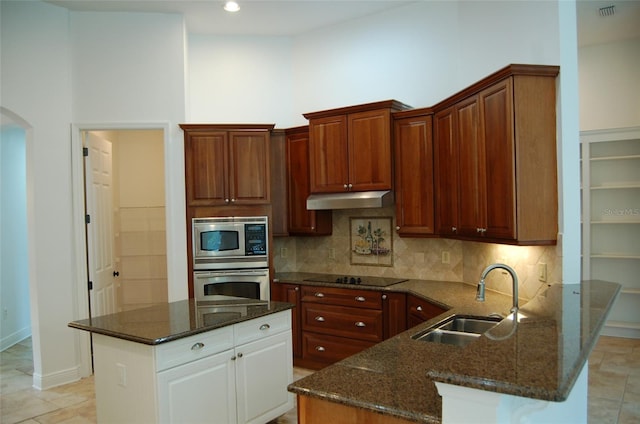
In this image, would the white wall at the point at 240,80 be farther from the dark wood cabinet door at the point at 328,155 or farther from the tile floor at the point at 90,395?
the tile floor at the point at 90,395

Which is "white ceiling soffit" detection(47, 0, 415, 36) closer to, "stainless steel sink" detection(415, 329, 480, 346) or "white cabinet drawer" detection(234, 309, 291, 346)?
"white cabinet drawer" detection(234, 309, 291, 346)

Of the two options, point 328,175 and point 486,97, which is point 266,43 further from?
point 486,97

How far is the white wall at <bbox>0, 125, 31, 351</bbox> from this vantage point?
19.0 ft

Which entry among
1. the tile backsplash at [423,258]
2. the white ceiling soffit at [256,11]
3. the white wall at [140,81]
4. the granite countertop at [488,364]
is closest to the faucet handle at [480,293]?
the granite countertop at [488,364]

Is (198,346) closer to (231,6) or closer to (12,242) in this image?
(231,6)

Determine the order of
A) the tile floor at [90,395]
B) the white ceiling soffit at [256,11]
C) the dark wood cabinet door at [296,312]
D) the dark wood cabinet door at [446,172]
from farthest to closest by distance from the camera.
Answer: the dark wood cabinet door at [296,312] → the white ceiling soffit at [256,11] → the dark wood cabinet door at [446,172] → the tile floor at [90,395]

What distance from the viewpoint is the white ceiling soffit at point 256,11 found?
4444 millimetres

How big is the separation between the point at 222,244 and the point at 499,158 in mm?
2725

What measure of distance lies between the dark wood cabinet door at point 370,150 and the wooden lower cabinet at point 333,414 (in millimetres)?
2722

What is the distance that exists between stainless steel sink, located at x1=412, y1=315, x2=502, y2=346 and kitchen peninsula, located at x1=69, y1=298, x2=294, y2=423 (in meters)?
1.06

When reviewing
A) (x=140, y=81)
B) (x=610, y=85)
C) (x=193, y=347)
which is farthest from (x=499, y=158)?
(x=610, y=85)

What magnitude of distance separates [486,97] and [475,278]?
1617 mm

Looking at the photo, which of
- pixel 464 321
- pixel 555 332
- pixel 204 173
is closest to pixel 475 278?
pixel 464 321

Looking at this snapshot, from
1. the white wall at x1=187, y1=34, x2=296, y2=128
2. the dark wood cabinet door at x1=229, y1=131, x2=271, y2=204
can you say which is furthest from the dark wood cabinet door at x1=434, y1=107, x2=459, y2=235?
the white wall at x1=187, y1=34, x2=296, y2=128
